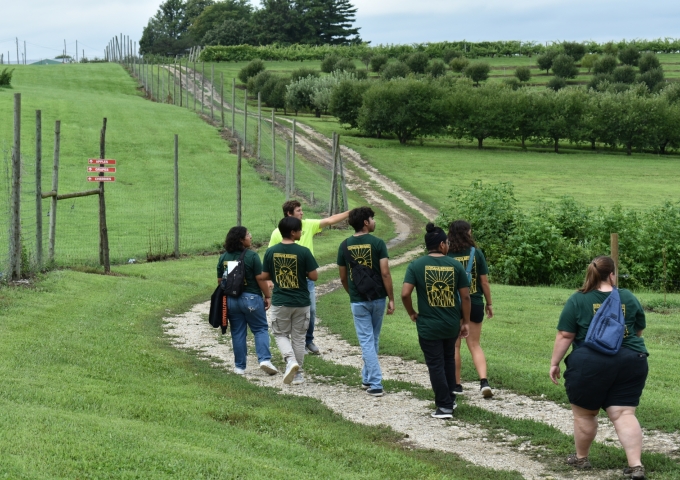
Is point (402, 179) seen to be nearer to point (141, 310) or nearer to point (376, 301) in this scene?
point (141, 310)

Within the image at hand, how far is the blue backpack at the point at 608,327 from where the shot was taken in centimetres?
717

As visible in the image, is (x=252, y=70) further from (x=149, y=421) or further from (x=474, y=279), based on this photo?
(x=149, y=421)

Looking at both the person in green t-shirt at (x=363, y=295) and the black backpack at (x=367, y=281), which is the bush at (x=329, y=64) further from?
the black backpack at (x=367, y=281)

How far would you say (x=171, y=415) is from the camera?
845 centimetres

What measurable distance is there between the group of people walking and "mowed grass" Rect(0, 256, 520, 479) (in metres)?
0.80

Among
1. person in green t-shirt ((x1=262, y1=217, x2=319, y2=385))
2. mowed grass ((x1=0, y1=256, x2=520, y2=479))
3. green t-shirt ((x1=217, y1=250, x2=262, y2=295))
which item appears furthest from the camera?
green t-shirt ((x1=217, y1=250, x2=262, y2=295))

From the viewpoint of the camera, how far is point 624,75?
9756cm

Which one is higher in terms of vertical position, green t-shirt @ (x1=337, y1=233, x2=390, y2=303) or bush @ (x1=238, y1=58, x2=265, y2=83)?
bush @ (x1=238, y1=58, x2=265, y2=83)

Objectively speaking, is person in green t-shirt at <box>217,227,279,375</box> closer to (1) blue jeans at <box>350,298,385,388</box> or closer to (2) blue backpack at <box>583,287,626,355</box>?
(1) blue jeans at <box>350,298,385,388</box>

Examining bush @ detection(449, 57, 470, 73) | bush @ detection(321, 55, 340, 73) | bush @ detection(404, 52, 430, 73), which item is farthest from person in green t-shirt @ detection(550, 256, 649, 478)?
bush @ detection(449, 57, 470, 73)

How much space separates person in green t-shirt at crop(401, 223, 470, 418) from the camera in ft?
30.5

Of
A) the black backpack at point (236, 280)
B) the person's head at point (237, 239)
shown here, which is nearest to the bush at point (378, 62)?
the person's head at point (237, 239)

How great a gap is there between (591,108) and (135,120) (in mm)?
36334

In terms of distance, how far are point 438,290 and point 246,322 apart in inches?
121
